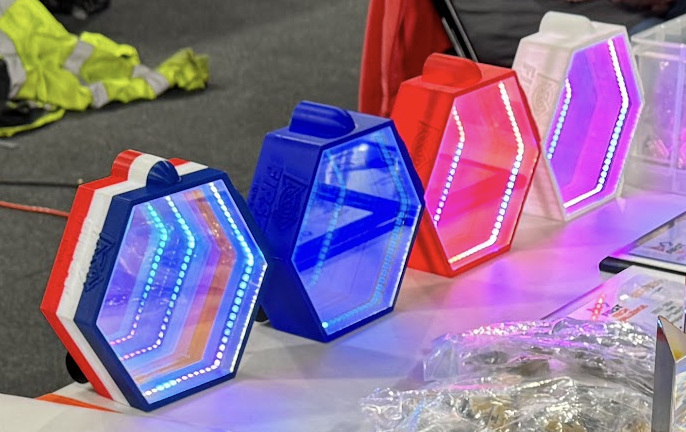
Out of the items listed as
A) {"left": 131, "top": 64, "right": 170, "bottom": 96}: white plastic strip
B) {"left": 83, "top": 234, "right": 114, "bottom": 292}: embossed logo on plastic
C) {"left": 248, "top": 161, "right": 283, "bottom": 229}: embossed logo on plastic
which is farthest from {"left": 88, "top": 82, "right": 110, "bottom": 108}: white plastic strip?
{"left": 83, "top": 234, "right": 114, "bottom": 292}: embossed logo on plastic

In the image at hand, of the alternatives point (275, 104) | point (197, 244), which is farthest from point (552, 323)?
point (275, 104)

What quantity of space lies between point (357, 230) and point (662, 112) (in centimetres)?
65

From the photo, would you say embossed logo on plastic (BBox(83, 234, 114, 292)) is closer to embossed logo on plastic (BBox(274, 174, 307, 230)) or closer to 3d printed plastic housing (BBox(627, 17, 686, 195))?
embossed logo on plastic (BBox(274, 174, 307, 230))

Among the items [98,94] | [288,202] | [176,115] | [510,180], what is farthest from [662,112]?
[98,94]

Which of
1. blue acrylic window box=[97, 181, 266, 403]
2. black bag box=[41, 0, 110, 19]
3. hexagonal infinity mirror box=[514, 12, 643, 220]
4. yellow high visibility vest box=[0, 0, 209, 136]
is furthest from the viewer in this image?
black bag box=[41, 0, 110, 19]

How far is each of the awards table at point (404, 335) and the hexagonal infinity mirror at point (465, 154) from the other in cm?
4

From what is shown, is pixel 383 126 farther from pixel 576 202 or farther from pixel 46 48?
pixel 46 48

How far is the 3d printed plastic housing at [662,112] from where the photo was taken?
5.66 feet

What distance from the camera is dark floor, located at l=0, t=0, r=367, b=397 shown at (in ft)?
6.73

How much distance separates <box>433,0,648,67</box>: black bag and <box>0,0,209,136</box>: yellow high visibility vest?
55.3 inches

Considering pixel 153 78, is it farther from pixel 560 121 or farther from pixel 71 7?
pixel 560 121

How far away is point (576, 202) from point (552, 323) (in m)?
0.53

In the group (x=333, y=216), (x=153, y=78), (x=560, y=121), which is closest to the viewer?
(x=333, y=216)

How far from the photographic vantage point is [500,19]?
7.20 feet
